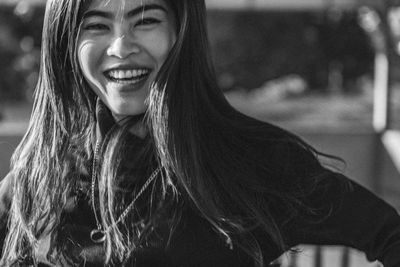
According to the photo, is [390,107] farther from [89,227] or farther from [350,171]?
[89,227]

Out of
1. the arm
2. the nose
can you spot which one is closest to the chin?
the nose

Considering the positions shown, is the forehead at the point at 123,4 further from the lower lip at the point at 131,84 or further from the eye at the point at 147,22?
the lower lip at the point at 131,84

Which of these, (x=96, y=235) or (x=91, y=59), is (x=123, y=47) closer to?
(x=91, y=59)

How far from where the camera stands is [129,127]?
4.91ft

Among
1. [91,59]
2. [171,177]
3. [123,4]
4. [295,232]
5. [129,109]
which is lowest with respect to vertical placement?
[295,232]

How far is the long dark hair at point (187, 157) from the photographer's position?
139 cm

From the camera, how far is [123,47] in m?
1.42

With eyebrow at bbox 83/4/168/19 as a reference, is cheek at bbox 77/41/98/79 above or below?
below

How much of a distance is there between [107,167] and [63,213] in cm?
13

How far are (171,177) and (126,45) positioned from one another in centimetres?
27

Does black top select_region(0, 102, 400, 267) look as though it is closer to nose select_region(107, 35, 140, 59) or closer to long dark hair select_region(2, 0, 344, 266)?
long dark hair select_region(2, 0, 344, 266)

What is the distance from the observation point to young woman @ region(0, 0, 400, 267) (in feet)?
4.52

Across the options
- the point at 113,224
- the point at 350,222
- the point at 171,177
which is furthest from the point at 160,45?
the point at 350,222

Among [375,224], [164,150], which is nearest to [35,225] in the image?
[164,150]
